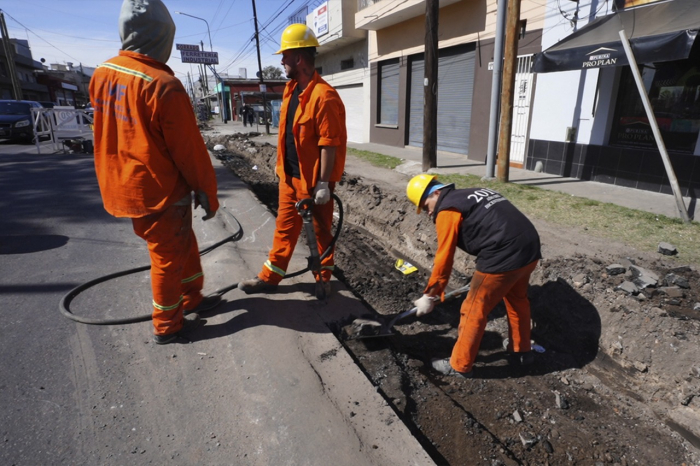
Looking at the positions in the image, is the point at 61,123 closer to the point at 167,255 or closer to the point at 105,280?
the point at 105,280

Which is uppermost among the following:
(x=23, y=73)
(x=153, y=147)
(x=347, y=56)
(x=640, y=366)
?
(x=23, y=73)

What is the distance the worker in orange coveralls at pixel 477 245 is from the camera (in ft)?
8.49

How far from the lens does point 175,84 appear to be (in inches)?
92.9

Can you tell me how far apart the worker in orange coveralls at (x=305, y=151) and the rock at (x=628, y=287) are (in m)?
2.55

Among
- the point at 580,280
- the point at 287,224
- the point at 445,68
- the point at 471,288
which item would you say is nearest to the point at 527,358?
the point at 471,288

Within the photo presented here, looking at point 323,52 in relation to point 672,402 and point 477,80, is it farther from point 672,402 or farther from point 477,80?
point 672,402

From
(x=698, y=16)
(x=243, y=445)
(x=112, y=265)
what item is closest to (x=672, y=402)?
(x=243, y=445)

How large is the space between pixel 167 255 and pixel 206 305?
74 cm

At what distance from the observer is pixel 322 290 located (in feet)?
11.2

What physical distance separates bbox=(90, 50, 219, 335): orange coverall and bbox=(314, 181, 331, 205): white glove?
0.79 metres

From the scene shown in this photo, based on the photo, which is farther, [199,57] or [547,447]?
[199,57]

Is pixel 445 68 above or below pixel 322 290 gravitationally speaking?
above

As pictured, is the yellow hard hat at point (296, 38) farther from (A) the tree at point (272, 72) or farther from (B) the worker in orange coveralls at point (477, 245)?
(A) the tree at point (272, 72)

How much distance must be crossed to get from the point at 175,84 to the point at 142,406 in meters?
1.85
